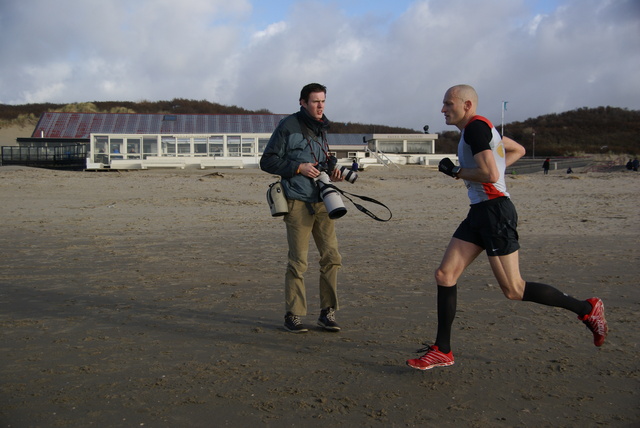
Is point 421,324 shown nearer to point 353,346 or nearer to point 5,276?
point 353,346

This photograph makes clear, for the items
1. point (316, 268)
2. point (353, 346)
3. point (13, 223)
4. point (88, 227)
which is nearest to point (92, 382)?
point (353, 346)

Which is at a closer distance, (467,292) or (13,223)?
(467,292)

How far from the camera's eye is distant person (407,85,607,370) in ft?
13.6

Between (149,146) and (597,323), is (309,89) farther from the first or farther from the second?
(149,146)

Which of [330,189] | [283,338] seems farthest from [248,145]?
[283,338]

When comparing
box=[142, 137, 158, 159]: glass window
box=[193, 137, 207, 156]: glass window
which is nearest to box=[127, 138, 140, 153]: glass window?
box=[142, 137, 158, 159]: glass window

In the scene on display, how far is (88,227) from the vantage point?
40.7 ft


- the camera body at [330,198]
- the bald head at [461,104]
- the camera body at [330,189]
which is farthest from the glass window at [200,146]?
the bald head at [461,104]

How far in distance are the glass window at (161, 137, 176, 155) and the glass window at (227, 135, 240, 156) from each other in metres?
3.25

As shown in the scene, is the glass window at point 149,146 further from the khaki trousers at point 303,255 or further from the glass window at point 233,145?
the khaki trousers at point 303,255

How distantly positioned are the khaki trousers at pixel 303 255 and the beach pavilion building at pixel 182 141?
1190 inches

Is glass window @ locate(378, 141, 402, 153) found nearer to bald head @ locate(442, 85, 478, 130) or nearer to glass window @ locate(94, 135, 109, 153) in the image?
glass window @ locate(94, 135, 109, 153)

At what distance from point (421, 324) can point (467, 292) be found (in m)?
1.39

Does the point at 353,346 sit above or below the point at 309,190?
below
